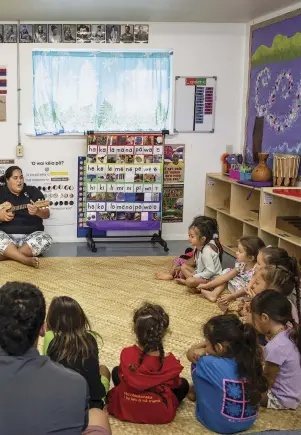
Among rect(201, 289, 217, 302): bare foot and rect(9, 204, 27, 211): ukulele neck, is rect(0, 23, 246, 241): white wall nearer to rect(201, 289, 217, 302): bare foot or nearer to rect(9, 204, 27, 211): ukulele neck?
rect(9, 204, 27, 211): ukulele neck

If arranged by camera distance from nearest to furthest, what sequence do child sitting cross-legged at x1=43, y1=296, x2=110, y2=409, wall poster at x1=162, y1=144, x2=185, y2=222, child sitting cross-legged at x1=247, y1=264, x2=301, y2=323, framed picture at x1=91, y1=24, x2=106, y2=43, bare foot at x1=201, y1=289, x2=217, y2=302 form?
child sitting cross-legged at x1=43, y1=296, x2=110, y2=409
child sitting cross-legged at x1=247, y1=264, x2=301, y2=323
bare foot at x1=201, y1=289, x2=217, y2=302
framed picture at x1=91, y1=24, x2=106, y2=43
wall poster at x1=162, y1=144, x2=185, y2=222

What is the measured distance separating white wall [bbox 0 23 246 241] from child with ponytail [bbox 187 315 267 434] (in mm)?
3743

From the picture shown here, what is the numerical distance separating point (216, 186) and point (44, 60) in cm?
217

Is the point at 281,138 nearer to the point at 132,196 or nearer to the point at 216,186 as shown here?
A: the point at 216,186

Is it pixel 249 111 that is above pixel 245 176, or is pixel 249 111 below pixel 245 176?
above

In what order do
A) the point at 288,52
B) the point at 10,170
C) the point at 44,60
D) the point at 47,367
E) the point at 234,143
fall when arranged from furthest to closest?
the point at 234,143
the point at 44,60
the point at 10,170
the point at 288,52
the point at 47,367

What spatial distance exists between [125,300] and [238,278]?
0.83 metres

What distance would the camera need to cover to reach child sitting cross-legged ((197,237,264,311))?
377cm

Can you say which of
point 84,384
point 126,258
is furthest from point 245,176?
point 84,384

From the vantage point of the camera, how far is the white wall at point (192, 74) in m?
5.51

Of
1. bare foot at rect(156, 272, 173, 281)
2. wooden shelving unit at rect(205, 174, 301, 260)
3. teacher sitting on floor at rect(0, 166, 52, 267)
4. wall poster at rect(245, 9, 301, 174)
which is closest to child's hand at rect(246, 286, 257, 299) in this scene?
wooden shelving unit at rect(205, 174, 301, 260)

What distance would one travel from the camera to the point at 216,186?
5695 millimetres

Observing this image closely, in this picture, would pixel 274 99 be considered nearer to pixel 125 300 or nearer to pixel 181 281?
pixel 181 281

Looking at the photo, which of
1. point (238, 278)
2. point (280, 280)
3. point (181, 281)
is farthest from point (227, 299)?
point (280, 280)
